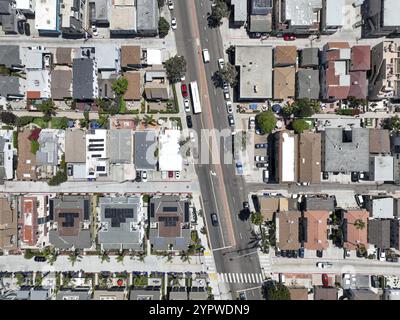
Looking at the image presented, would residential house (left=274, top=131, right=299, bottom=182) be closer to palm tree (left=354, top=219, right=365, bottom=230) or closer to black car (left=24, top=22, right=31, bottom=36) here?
palm tree (left=354, top=219, right=365, bottom=230)

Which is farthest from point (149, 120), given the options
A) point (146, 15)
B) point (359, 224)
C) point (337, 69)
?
point (359, 224)

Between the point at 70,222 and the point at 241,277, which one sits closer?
the point at 70,222

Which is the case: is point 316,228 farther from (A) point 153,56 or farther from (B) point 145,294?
(A) point 153,56

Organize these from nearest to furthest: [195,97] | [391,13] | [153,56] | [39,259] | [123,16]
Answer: [391,13] < [123,16] < [153,56] < [195,97] < [39,259]

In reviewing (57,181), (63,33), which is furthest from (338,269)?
(63,33)

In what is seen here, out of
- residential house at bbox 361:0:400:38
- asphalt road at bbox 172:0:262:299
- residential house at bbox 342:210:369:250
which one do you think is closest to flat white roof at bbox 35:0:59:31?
asphalt road at bbox 172:0:262:299

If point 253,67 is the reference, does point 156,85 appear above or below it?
below

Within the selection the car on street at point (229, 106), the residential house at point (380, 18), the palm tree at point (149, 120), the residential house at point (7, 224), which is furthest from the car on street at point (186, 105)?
the residential house at point (7, 224)

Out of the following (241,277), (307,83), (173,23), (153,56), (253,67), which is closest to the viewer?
(253,67)
